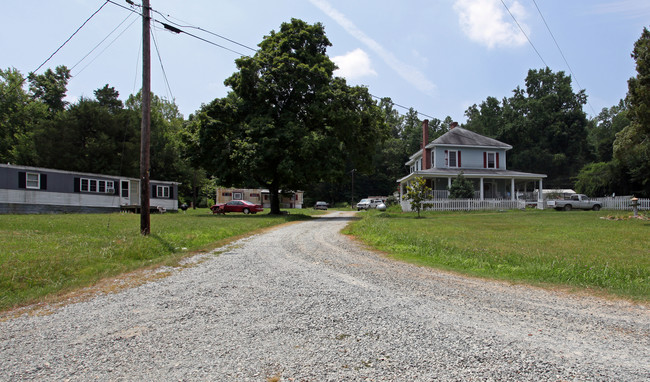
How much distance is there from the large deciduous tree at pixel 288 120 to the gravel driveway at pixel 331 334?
67.2 feet

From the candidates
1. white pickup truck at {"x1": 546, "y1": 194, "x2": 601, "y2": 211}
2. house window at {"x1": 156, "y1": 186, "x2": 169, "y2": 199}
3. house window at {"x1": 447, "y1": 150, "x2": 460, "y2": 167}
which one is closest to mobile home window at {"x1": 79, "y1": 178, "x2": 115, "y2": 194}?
house window at {"x1": 156, "y1": 186, "x2": 169, "y2": 199}

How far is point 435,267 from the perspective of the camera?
28.6 ft

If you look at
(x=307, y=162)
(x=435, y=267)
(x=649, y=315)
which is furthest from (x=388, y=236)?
(x=307, y=162)

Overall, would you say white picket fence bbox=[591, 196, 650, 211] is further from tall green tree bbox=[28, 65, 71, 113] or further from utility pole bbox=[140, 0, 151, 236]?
tall green tree bbox=[28, 65, 71, 113]

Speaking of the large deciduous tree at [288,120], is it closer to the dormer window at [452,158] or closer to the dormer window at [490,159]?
the dormer window at [452,158]

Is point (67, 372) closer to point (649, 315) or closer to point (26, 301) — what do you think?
point (26, 301)

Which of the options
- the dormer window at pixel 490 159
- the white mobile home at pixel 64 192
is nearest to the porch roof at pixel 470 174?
the dormer window at pixel 490 159

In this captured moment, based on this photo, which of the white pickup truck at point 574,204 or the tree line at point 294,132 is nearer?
the tree line at point 294,132

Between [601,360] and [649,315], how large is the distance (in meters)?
2.24

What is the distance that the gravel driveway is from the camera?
10.8ft

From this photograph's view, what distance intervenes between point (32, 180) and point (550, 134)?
7121 cm

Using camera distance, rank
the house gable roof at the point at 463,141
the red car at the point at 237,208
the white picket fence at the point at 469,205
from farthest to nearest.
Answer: the red car at the point at 237,208, the house gable roof at the point at 463,141, the white picket fence at the point at 469,205

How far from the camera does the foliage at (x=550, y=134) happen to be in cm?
6450

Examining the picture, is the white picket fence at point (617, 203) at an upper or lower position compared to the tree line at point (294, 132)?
lower
